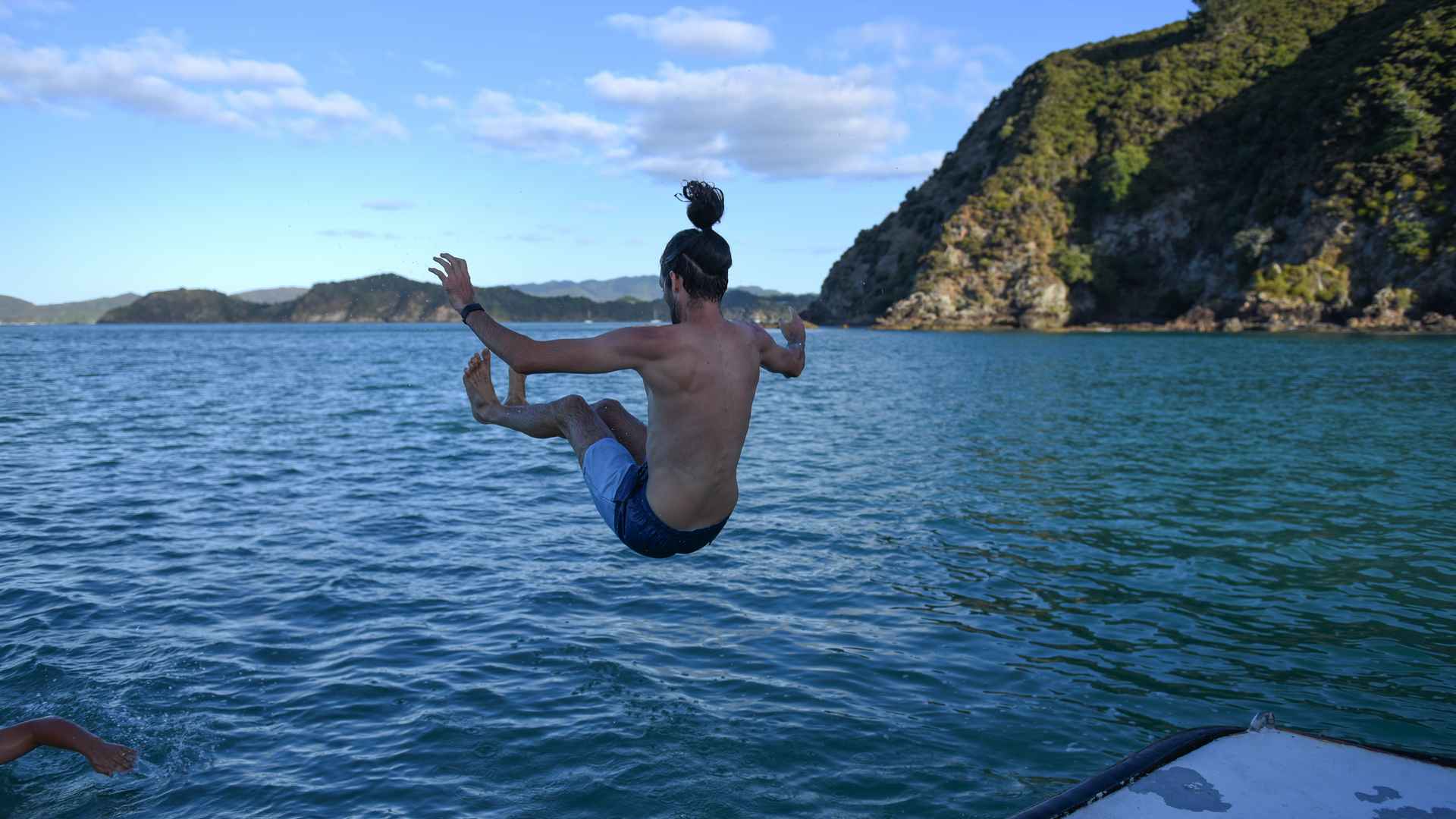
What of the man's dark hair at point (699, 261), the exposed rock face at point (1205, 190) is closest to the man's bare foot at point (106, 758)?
the man's dark hair at point (699, 261)

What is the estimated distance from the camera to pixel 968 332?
128750 mm

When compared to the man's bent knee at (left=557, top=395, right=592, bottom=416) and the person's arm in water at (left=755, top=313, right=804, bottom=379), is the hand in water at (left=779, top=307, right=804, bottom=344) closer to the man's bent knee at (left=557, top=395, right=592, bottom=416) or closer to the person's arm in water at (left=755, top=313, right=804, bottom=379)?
the person's arm in water at (left=755, top=313, right=804, bottom=379)

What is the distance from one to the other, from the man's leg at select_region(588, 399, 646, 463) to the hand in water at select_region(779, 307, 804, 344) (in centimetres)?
136

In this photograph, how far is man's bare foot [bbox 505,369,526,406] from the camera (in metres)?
7.08

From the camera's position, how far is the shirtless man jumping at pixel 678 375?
5.65 meters

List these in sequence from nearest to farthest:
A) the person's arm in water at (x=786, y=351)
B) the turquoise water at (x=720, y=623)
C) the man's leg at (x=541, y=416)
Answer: the person's arm in water at (x=786, y=351) < the man's leg at (x=541, y=416) < the turquoise water at (x=720, y=623)

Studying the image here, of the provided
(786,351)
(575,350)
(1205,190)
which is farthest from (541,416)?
(1205,190)

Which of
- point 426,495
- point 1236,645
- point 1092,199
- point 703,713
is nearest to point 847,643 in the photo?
point 703,713

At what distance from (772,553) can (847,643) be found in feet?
16.2

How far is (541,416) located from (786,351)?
1.87 m

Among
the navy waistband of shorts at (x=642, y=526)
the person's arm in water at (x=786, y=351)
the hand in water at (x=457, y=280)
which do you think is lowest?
the navy waistband of shorts at (x=642, y=526)

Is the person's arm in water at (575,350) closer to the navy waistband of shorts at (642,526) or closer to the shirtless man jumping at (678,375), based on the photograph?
the shirtless man jumping at (678,375)

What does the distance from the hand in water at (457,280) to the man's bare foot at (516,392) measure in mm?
1032

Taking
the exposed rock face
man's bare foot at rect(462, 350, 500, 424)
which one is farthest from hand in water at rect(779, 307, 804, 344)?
the exposed rock face
